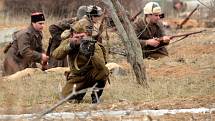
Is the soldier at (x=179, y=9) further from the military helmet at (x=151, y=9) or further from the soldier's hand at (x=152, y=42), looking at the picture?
the soldier's hand at (x=152, y=42)

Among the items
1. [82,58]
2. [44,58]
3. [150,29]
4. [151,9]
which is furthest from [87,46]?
[150,29]

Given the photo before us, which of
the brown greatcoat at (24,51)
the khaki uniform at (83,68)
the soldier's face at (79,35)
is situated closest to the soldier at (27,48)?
the brown greatcoat at (24,51)

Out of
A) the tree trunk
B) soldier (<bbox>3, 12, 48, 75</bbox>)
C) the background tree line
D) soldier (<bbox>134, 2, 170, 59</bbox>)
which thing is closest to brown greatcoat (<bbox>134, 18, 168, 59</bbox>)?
soldier (<bbox>134, 2, 170, 59</bbox>)

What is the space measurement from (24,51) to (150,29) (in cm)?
268

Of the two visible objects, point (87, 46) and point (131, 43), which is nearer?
point (87, 46)

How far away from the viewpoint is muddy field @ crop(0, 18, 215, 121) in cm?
792

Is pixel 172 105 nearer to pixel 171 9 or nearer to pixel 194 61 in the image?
pixel 194 61

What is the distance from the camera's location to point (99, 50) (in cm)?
922

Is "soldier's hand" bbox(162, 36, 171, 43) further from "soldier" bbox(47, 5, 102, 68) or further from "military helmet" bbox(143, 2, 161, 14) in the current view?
"soldier" bbox(47, 5, 102, 68)

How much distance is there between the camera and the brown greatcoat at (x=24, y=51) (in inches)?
516

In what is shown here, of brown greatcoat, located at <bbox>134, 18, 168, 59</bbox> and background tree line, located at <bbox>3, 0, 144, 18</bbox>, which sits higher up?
background tree line, located at <bbox>3, 0, 144, 18</bbox>

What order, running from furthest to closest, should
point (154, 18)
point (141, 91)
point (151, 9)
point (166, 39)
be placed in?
point (154, 18), point (151, 9), point (166, 39), point (141, 91)

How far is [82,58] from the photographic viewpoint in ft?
30.2

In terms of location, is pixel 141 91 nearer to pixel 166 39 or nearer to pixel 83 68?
pixel 83 68
